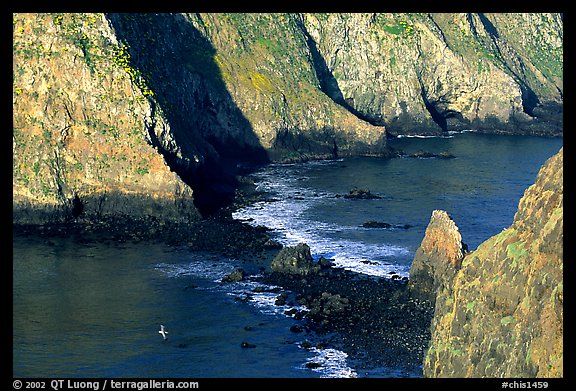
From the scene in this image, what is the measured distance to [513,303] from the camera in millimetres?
49344

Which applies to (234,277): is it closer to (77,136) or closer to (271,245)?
(271,245)

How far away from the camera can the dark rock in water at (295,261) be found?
9112 centimetres

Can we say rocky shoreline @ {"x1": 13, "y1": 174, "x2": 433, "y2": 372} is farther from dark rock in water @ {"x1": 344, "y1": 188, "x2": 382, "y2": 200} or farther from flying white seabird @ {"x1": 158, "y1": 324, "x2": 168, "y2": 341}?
dark rock in water @ {"x1": 344, "y1": 188, "x2": 382, "y2": 200}

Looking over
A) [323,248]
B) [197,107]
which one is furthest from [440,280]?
[197,107]

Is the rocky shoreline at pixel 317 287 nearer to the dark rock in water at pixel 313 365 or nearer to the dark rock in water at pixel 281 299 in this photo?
the dark rock in water at pixel 281 299

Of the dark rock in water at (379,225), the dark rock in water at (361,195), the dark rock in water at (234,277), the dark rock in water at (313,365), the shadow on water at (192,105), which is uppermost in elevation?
the shadow on water at (192,105)

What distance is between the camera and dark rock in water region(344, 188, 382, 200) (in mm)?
125056

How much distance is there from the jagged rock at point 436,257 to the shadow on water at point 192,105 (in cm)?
→ 3773

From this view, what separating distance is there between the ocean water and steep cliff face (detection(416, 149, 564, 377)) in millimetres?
16051

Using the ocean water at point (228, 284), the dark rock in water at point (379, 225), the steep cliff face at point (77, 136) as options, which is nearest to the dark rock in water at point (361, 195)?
the ocean water at point (228, 284)

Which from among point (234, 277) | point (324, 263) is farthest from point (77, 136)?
point (324, 263)

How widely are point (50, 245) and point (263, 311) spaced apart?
30282 mm

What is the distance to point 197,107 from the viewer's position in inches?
5837
